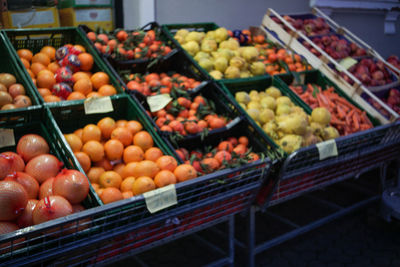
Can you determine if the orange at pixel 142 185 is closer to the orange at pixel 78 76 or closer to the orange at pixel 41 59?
the orange at pixel 78 76

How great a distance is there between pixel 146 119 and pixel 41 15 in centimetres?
218

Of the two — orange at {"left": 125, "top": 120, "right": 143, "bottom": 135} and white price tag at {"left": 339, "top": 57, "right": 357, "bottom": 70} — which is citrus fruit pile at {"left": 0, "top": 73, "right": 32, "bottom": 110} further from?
white price tag at {"left": 339, "top": 57, "right": 357, "bottom": 70}

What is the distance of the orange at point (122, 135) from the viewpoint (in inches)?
77.8

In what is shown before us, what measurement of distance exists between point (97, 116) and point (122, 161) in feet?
1.23

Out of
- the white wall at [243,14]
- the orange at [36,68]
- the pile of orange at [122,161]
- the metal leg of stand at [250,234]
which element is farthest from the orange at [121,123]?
the white wall at [243,14]

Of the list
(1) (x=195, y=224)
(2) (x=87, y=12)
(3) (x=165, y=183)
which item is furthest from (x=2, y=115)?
(2) (x=87, y=12)

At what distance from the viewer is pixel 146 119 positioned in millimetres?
2131

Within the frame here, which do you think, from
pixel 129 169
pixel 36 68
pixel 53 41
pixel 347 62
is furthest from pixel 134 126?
pixel 347 62

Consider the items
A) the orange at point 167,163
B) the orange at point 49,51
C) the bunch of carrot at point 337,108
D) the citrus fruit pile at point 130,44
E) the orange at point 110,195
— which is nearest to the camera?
the orange at point 110,195

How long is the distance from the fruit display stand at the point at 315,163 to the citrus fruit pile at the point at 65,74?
95cm

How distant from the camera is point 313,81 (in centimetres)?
346

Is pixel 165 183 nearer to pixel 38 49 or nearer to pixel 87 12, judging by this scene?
pixel 38 49

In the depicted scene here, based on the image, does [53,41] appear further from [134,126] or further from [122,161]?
[122,161]

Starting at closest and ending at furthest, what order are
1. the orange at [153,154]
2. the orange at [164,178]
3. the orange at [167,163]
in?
the orange at [164,178] < the orange at [167,163] < the orange at [153,154]
